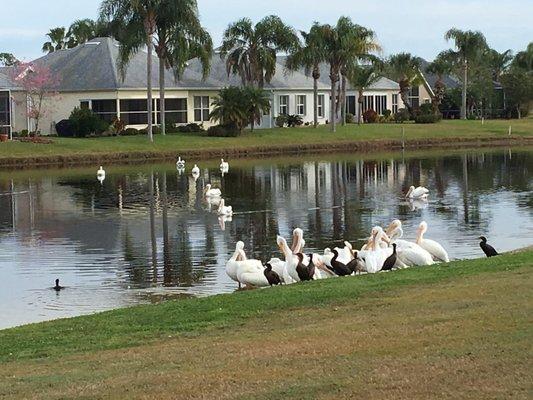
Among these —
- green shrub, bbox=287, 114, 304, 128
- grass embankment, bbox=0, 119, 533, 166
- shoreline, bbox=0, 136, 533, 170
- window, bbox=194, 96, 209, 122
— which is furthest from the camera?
green shrub, bbox=287, 114, 304, 128

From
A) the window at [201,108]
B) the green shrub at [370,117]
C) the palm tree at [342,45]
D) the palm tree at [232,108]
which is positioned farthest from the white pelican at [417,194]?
the green shrub at [370,117]

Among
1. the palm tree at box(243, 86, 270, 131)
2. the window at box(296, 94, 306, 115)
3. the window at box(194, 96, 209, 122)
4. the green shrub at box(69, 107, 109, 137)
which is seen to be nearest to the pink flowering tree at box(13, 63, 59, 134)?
the green shrub at box(69, 107, 109, 137)

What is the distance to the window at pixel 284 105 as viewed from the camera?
90750 millimetres

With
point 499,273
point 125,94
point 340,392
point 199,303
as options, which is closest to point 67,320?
point 199,303

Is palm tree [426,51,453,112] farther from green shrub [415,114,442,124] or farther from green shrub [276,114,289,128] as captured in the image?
green shrub [276,114,289,128]

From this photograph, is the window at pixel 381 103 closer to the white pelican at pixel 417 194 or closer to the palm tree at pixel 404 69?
the palm tree at pixel 404 69

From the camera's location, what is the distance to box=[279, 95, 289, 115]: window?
298ft

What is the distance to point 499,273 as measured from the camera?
648 inches

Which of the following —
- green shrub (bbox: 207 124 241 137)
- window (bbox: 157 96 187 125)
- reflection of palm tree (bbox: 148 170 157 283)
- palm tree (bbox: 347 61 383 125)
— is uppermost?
palm tree (bbox: 347 61 383 125)

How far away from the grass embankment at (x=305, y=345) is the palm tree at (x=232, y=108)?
2284 inches

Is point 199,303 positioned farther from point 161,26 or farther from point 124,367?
point 161,26

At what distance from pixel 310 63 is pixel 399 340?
72071 mm

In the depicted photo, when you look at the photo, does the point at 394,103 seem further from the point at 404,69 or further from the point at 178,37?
the point at 178,37

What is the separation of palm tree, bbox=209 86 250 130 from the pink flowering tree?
1071cm
